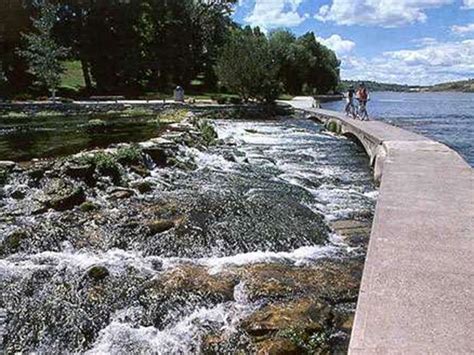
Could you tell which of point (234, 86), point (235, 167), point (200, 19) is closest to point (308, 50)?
point (200, 19)

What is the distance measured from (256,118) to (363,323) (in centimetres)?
3246

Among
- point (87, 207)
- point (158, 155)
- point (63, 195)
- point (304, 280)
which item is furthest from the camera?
point (158, 155)

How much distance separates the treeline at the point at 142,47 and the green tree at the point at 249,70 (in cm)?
7

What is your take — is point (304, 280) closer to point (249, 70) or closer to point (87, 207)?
point (87, 207)

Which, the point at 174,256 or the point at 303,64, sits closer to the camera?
the point at 174,256

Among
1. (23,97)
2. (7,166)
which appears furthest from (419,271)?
(23,97)

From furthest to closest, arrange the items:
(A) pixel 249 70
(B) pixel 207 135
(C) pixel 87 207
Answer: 1. (A) pixel 249 70
2. (B) pixel 207 135
3. (C) pixel 87 207

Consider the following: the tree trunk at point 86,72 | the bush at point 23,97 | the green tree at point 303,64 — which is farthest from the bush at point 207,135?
the green tree at point 303,64

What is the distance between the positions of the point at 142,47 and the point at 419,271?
170 ft

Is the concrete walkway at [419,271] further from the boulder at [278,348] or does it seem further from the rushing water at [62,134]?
the rushing water at [62,134]

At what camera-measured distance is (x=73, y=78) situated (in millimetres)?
57188

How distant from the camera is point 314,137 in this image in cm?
2586

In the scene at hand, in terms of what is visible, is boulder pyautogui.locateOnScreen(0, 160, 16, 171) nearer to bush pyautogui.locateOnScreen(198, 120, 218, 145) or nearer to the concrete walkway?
the concrete walkway

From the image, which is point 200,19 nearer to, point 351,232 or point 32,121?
point 32,121
